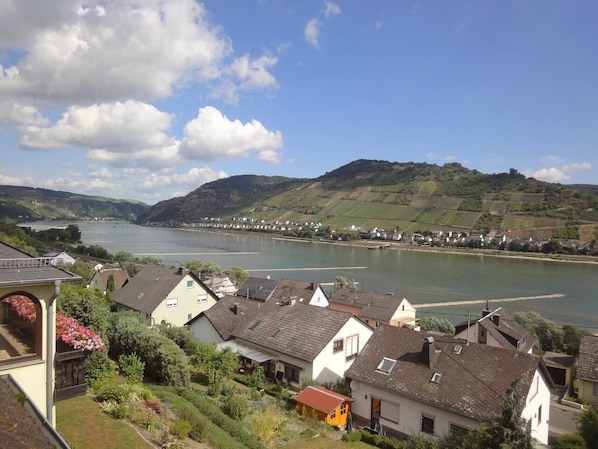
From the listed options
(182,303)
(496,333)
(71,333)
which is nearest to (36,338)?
(71,333)

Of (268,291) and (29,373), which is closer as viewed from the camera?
(29,373)

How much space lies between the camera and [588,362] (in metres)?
19.5

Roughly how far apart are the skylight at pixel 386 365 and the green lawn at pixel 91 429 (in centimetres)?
1046

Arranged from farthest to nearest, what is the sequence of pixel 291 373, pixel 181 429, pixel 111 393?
pixel 291 373, pixel 111 393, pixel 181 429

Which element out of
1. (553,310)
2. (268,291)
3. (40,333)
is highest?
(40,333)

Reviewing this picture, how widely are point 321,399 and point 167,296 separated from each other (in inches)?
575

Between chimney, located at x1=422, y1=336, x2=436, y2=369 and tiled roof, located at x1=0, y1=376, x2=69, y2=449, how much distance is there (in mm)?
13460

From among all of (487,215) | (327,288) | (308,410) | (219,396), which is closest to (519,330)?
(308,410)

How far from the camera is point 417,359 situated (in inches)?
626

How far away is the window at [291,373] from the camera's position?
18.3 metres

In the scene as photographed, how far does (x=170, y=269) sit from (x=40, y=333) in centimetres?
2330

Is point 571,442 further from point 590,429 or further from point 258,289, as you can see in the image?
point 258,289

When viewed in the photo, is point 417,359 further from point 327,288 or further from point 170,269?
point 327,288

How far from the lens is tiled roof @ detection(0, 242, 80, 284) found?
236 inches
